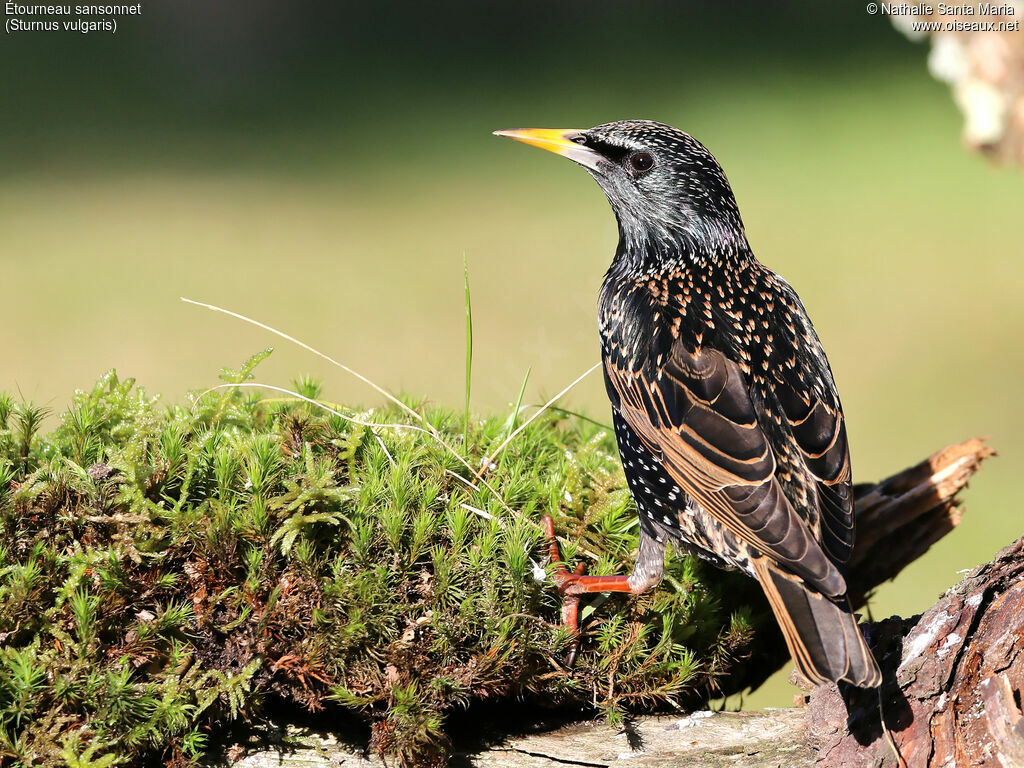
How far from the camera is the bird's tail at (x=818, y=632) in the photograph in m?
2.27

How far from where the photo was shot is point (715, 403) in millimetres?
2748

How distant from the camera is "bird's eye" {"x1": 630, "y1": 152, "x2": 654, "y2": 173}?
331 centimetres

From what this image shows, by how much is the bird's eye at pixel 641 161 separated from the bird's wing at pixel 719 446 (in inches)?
A: 29.2

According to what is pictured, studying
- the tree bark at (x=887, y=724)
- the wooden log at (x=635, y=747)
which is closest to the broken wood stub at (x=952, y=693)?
the tree bark at (x=887, y=724)

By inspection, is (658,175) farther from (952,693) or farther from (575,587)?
(952,693)

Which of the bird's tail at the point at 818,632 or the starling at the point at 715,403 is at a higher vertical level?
the starling at the point at 715,403

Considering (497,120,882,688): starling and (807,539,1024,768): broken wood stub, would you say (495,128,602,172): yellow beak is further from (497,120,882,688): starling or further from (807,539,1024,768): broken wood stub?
(807,539,1024,768): broken wood stub

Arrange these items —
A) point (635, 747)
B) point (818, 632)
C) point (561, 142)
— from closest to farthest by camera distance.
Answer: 1. point (818, 632)
2. point (635, 747)
3. point (561, 142)

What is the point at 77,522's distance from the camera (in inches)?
97.2

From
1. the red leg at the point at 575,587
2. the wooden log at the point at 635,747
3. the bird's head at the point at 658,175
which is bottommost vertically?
the wooden log at the point at 635,747

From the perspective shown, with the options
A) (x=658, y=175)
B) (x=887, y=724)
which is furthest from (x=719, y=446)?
(x=658, y=175)

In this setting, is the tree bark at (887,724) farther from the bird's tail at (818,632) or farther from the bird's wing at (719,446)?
the bird's wing at (719,446)

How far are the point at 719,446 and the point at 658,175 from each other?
3.66 ft

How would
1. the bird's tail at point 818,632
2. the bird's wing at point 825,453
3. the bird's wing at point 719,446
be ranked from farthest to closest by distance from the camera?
the bird's wing at point 825,453 → the bird's wing at point 719,446 → the bird's tail at point 818,632
